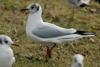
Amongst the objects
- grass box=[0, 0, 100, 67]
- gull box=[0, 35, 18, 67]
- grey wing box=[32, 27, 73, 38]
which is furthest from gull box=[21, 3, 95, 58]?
gull box=[0, 35, 18, 67]

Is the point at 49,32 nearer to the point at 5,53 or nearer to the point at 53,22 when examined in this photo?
the point at 5,53

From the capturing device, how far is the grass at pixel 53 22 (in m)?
5.32

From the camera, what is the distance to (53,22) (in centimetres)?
768

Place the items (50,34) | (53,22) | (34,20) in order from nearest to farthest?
(50,34) < (34,20) < (53,22)

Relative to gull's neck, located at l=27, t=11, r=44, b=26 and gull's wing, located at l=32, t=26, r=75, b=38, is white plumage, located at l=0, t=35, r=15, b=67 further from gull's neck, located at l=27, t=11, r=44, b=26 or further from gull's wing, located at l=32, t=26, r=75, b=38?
gull's neck, located at l=27, t=11, r=44, b=26

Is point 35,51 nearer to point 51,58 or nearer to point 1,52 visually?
point 51,58

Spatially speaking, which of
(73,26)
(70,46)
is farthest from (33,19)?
(73,26)

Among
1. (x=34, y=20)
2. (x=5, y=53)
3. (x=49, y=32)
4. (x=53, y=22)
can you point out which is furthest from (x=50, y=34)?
(x=53, y=22)

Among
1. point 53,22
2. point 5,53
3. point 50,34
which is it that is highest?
point 5,53

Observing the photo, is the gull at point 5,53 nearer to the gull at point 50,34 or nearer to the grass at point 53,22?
the grass at point 53,22

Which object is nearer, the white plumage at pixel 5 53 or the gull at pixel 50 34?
the white plumage at pixel 5 53

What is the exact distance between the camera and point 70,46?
20.0 feet

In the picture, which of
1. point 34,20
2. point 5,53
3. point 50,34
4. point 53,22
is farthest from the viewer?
point 53,22

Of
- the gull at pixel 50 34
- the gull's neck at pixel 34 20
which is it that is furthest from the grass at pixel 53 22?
the gull's neck at pixel 34 20
